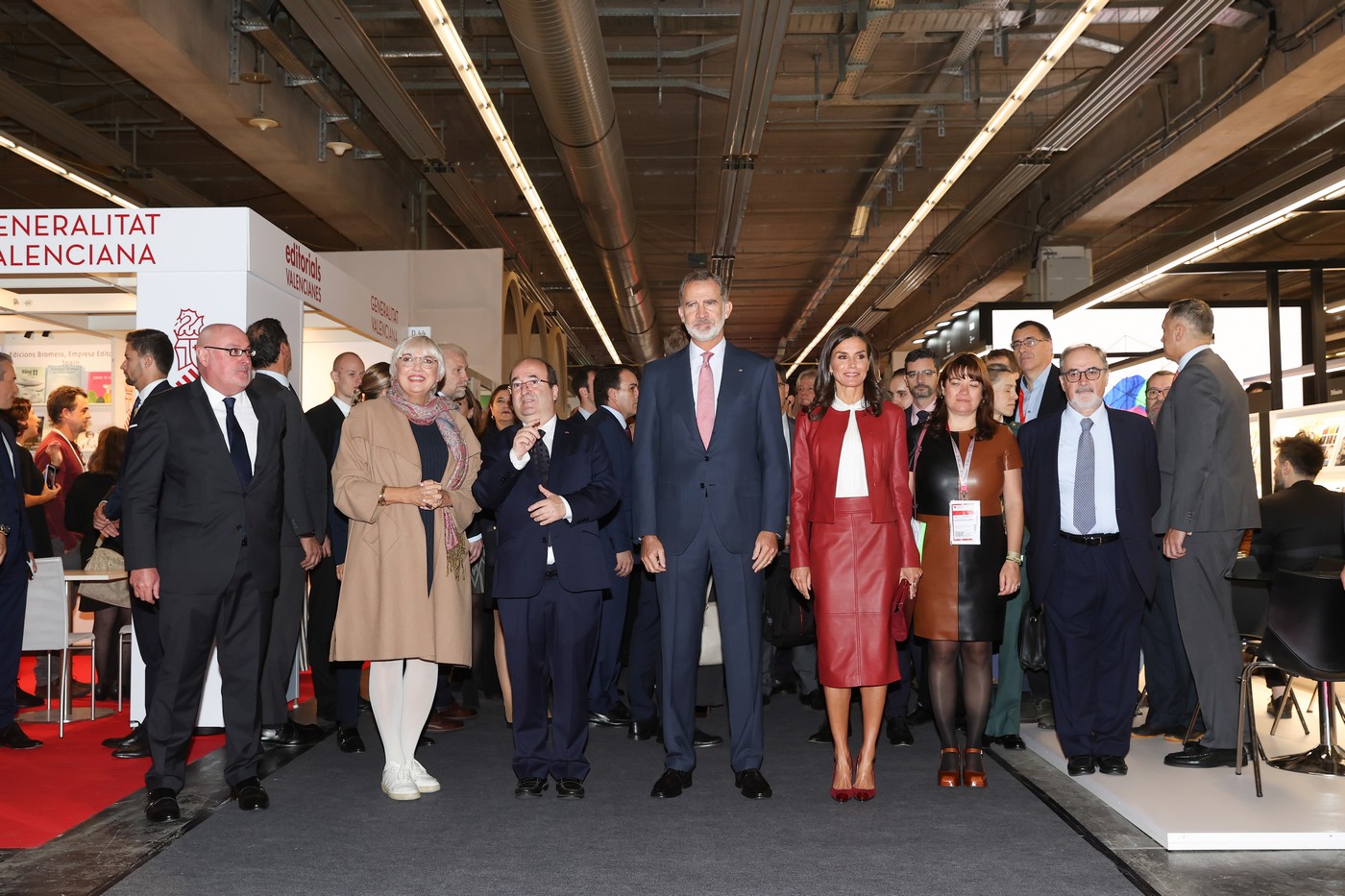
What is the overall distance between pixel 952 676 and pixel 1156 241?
47.8 feet

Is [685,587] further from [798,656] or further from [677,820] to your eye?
[798,656]

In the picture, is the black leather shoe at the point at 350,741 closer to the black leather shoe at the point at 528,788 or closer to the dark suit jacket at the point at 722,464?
the black leather shoe at the point at 528,788

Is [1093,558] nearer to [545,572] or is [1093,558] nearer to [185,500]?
[545,572]

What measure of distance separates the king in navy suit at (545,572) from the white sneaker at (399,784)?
1.20ft

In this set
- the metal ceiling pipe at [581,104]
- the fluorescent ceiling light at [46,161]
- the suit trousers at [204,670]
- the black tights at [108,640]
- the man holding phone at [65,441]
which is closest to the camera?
the suit trousers at [204,670]

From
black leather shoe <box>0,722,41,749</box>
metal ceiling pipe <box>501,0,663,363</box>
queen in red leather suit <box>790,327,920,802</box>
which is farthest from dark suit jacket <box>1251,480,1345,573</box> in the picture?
black leather shoe <box>0,722,41,749</box>

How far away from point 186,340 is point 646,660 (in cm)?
261

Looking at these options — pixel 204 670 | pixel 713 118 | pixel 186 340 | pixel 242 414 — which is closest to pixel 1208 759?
pixel 204 670

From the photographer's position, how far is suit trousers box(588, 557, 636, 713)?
5.38 meters

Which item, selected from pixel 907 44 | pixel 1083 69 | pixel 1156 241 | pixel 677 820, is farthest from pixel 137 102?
pixel 1156 241

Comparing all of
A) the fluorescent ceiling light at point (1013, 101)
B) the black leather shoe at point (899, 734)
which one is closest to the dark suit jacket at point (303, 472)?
the black leather shoe at point (899, 734)

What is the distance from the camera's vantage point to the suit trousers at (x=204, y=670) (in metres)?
3.97

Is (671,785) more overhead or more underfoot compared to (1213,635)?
more underfoot

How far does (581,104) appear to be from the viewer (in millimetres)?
8203
